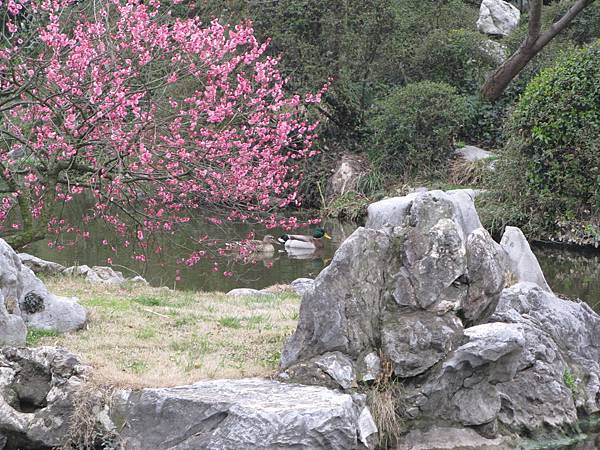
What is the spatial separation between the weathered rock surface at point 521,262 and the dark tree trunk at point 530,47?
34.2ft

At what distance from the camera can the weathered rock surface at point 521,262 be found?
32.3ft


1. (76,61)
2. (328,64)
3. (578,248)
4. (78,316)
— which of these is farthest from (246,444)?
(328,64)

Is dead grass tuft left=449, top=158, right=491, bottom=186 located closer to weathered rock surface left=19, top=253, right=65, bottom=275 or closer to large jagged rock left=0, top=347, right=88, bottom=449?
weathered rock surface left=19, top=253, right=65, bottom=275

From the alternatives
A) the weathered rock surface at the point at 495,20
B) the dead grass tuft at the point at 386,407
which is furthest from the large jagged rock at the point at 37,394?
the weathered rock surface at the point at 495,20

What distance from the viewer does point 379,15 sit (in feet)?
71.8

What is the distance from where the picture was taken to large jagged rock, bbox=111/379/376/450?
5.49 meters

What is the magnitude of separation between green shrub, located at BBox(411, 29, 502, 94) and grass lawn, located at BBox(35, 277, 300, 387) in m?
14.4

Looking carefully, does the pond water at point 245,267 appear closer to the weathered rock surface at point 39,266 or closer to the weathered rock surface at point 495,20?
the weathered rock surface at point 39,266

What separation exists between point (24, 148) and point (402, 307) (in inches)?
208

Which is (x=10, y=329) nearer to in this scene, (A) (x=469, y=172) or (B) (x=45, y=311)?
(B) (x=45, y=311)

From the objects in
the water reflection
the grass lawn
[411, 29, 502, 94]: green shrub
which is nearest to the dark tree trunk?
[411, 29, 502, 94]: green shrub

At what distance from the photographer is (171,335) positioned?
Result: 7.56 meters

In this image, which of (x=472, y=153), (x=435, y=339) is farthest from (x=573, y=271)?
(x=435, y=339)

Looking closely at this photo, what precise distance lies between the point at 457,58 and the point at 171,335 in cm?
1712
